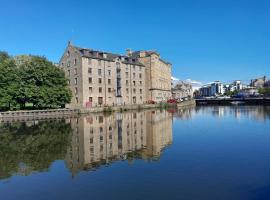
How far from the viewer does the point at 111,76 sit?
90.2m

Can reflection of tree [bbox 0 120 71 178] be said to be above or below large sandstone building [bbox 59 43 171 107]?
below

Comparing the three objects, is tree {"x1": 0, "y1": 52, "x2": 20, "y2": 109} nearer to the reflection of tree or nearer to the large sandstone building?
the large sandstone building

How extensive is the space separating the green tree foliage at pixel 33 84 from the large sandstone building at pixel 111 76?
36.1 feet

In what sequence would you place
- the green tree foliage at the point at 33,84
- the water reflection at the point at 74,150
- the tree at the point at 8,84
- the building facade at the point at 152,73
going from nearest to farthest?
the water reflection at the point at 74,150 → the tree at the point at 8,84 → the green tree foliage at the point at 33,84 → the building facade at the point at 152,73

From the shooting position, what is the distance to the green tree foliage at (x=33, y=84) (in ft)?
213

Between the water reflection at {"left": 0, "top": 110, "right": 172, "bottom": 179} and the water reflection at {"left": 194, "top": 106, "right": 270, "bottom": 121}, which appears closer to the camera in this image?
the water reflection at {"left": 0, "top": 110, "right": 172, "bottom": 179}

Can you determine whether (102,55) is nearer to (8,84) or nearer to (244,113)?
(8,84)

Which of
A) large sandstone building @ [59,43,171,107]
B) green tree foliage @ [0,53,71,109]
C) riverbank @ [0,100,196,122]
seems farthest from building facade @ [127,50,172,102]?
green tree foliage @ [0,53,71,109]

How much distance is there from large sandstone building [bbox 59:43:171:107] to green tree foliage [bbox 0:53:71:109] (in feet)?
36.1

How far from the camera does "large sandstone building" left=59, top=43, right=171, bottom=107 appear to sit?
266 feet

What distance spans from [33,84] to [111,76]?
28.7 metres

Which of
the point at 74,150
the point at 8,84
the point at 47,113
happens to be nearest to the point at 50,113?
the point at 47,113

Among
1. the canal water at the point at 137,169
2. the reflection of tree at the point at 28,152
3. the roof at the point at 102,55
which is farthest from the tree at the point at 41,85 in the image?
the canal water at the point at 137,169

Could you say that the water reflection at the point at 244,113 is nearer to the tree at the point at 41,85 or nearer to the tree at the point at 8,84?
the tree at the point at 41,85
